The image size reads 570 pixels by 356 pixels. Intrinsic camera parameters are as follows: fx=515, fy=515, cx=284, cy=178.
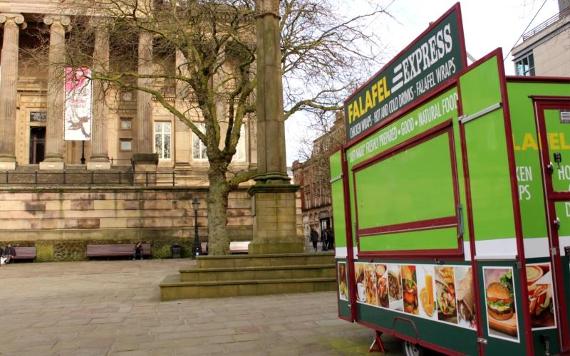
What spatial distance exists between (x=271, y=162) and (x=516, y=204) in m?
11.0

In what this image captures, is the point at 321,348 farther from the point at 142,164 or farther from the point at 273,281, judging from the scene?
the point at 142,164

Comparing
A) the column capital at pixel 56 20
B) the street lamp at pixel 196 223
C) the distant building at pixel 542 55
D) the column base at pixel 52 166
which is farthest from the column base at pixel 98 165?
the distant building at pixel 542 55

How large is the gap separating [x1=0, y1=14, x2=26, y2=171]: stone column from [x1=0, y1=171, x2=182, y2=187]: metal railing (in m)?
2.00

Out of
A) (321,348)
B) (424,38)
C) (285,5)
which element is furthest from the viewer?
(285,5)

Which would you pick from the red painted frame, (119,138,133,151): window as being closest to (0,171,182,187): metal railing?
(119,138,133,151): window

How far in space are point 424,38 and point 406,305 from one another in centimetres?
260

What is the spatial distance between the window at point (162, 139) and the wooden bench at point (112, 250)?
11796mm

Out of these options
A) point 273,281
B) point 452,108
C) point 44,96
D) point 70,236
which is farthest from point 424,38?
point 44,96

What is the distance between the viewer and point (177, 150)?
40.4 meters

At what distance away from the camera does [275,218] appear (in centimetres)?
1371

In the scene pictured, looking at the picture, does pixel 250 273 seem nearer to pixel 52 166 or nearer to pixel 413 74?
pixel 413 74

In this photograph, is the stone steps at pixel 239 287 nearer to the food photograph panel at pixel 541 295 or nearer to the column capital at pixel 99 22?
the food photograph panel at pixel 541 295

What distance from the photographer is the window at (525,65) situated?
51188 mm

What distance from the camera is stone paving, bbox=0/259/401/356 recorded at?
22.4 ft
